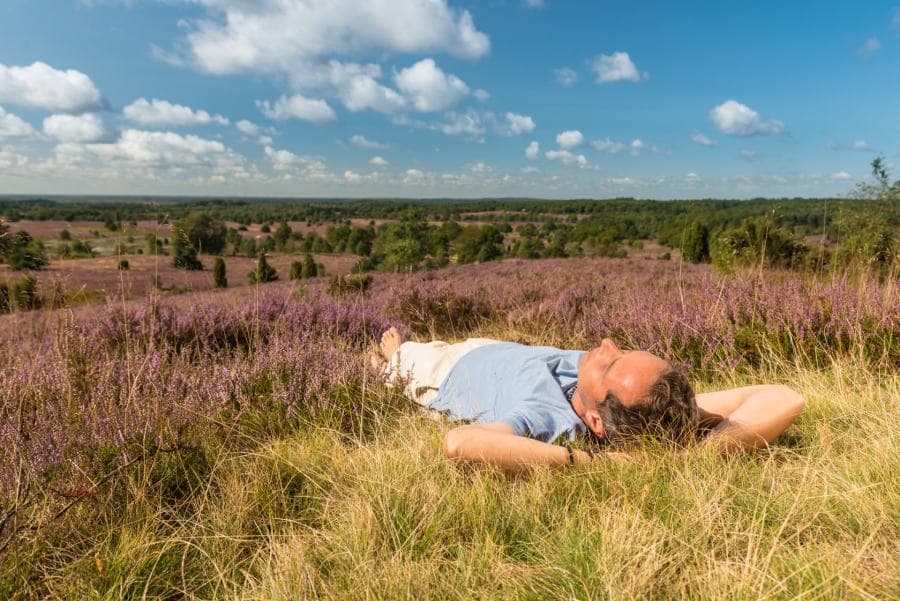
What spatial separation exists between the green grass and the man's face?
0.84 ft

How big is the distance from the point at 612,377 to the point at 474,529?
83 cm

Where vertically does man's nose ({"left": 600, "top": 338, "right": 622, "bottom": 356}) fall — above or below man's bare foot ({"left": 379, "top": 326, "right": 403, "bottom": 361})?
above

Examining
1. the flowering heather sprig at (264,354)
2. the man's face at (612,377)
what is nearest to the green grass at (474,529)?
the man's face at (612,377)

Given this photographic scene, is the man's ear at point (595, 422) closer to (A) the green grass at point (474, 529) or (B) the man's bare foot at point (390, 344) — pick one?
(A) the green grass at point (474, 529)

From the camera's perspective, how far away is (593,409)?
2.07 metres

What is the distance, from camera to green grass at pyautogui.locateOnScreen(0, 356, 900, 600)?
127cm

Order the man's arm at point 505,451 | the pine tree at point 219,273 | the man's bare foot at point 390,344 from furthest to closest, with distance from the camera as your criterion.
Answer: the pine tree at point 219,273 < the man's bare foot at point 390,344 < the man's arm at point 505,451

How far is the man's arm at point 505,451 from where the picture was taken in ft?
5.90

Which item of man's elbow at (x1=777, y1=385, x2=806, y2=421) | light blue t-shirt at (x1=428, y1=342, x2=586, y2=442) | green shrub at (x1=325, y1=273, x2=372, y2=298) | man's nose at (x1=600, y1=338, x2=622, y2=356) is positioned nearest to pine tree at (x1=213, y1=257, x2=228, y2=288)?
green shrub at (x1=325, y1=273, x2=372, y2=298)

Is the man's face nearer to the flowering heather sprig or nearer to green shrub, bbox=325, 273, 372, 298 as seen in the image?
the flowering heather sprig

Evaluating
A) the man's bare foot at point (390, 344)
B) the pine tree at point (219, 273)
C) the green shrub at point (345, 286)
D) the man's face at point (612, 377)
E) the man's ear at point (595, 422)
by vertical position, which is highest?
the man's face at point (612, 377)

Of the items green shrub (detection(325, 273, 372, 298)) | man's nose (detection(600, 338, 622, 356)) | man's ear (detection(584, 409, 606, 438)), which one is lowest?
green shrub (detection(325, 273, 372, 298))

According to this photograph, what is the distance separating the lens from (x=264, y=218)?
11038 centimetres

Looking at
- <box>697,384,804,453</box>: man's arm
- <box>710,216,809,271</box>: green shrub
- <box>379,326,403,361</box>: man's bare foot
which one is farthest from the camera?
<box>710,216,809,271</box>: green shrub
